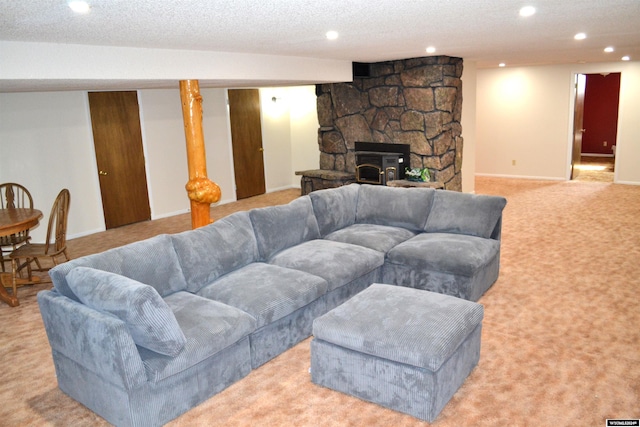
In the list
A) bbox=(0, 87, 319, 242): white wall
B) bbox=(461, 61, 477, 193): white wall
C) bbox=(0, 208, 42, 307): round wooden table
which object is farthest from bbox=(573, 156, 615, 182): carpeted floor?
bbox=(0, 208, 42, 307): round wooden table

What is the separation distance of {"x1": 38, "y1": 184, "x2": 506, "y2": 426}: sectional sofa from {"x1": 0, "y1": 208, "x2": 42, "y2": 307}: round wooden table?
1773 mm

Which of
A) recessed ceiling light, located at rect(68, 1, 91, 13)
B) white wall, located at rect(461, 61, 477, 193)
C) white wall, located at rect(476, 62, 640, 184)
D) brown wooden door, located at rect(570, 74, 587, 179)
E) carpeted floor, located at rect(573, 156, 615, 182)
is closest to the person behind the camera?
recessed ceiling light, located at rect(68, 1, 91, 13)

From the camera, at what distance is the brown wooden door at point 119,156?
694 cm

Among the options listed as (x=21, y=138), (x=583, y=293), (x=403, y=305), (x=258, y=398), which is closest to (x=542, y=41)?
(x=583, y=293)

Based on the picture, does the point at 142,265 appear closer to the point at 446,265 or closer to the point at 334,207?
the point at 334,207

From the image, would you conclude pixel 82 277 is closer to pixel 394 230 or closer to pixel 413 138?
pixel 394 230

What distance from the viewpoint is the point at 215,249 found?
3.65 meters

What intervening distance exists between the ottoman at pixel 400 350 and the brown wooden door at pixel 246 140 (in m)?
6.08

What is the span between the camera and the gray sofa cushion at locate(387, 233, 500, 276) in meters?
3.99

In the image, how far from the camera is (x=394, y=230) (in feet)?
15.5

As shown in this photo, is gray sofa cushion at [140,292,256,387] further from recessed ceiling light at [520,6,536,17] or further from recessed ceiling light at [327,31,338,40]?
recessed ceiling light at [520,6,536,17]

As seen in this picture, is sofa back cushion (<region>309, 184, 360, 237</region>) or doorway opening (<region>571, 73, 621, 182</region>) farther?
doorway opening (<region>571, 73, 621, 182</region>)

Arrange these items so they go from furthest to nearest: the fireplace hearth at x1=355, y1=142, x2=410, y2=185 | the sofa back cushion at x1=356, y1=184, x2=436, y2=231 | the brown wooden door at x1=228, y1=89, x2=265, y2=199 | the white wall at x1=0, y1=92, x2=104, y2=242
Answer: the brown wooden door at x1=228, y1=89, x2=265, y2=199, the fireplace hearth at x1=355, y1=142, x2=410, y2=185, the white wall at x1=0, y1=92, x2=104, y2=242, the sofa back cushion at x1=356, y1=184, x2=436, y2=231

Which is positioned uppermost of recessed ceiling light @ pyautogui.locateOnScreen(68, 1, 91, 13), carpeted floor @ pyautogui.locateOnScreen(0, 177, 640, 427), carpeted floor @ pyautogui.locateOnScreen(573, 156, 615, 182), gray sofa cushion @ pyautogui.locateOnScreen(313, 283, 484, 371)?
recessed ceiling light @ pyautogui.locateOnScreen(68, 1, 91, 13)
